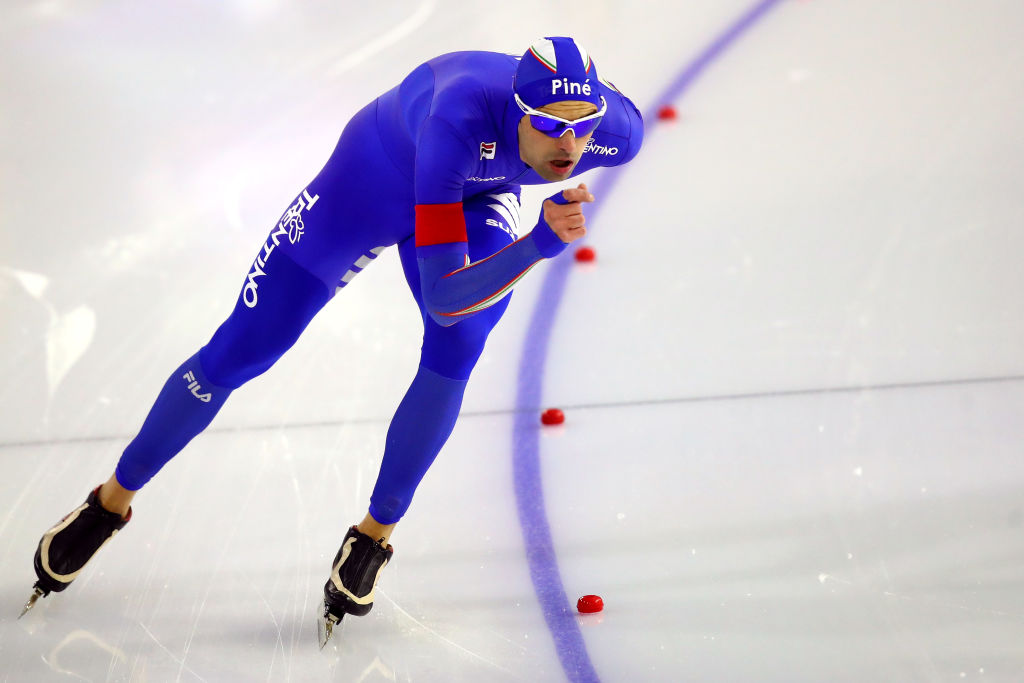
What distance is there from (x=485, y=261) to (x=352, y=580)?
2.55ft

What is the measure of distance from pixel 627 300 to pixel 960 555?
4.62 ft

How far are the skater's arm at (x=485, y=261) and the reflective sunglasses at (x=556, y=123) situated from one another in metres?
0.13

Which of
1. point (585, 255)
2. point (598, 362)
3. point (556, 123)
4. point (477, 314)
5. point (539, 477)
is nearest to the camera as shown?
point (556, 123)

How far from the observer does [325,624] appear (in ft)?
7.55

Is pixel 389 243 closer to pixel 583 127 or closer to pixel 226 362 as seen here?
pixel 226 362

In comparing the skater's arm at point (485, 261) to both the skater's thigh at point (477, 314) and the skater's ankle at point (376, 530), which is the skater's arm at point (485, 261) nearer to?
the skater's thigh at point (477, 314)

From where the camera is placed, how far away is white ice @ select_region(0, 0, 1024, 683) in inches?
91.7

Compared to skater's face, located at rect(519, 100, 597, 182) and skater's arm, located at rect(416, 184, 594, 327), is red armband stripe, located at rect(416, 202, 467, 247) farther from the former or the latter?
skater's face, located at rect(519, 100, 597, 182)

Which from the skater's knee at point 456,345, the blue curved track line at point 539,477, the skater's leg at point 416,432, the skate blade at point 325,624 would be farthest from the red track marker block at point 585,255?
the skate blade at point 325,624

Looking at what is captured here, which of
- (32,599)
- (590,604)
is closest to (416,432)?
(590,604)

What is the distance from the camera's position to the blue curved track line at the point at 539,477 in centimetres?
226

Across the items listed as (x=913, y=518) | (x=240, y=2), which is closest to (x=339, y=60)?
(x=240, y=2)

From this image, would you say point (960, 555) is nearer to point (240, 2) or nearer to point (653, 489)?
point (653, 489)

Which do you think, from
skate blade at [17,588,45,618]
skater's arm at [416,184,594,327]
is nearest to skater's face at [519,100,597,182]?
skater's arm at [416,184,594,327]
